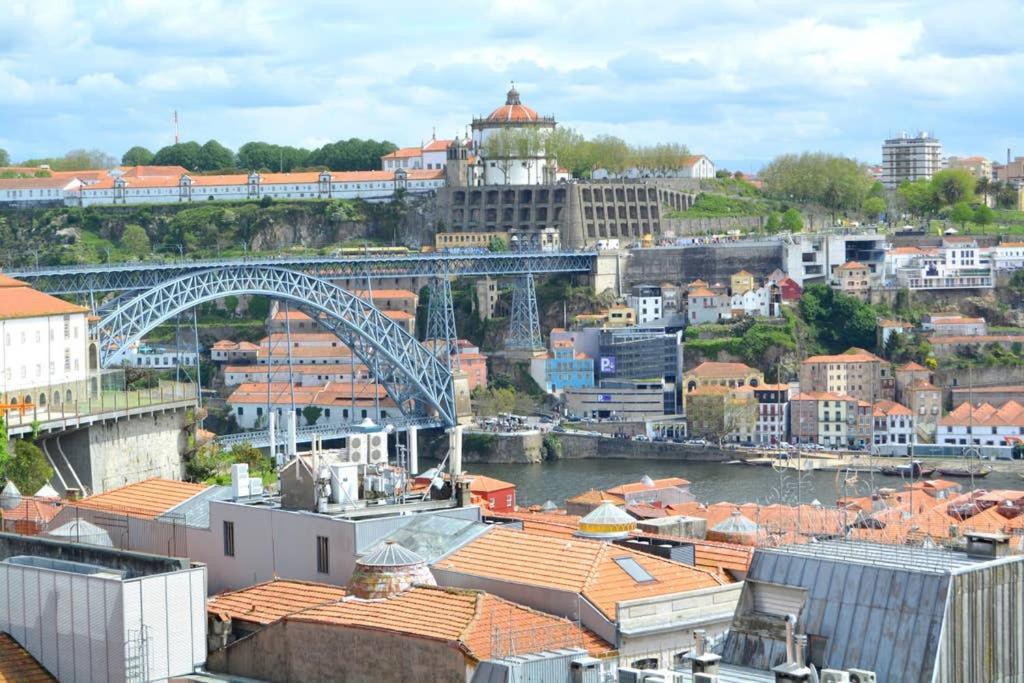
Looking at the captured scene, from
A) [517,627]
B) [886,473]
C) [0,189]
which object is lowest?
[886,473]

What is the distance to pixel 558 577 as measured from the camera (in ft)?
40.3

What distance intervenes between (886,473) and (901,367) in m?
9.03

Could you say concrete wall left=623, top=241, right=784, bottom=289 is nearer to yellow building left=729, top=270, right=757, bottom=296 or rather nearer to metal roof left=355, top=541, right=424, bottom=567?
yellow building left=729, top=270, right=757, bottom=296

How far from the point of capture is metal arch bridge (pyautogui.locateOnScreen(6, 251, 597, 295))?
46594 millimetres

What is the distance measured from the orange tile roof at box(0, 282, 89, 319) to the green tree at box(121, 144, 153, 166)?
57.6 metres

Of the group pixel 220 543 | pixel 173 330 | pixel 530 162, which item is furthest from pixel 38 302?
pixel 530 162

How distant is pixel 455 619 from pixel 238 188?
6367 cm

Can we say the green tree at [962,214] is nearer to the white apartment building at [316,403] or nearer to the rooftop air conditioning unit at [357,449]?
the white apartment building at [316,403]

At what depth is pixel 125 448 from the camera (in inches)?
1113

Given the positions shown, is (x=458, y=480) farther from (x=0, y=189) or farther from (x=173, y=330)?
(x=0, y=189)

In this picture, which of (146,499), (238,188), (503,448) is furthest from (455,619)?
(238,188)

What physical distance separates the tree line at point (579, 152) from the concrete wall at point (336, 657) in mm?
57639

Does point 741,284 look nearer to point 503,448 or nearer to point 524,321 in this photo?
point 524,321

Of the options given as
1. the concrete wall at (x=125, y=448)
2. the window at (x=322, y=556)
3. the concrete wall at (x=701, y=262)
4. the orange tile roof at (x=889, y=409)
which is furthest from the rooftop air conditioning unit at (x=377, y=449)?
the concrete wall at (x=701, y=262)
